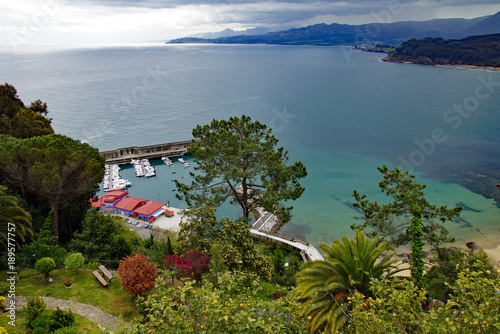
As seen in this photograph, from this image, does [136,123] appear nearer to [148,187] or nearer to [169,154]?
[169,154]

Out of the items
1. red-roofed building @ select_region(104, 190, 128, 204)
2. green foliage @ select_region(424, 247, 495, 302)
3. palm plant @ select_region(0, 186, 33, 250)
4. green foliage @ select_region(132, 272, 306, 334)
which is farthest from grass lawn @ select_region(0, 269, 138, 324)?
red-roofed building @ select_region(104, 190, 128, 204)

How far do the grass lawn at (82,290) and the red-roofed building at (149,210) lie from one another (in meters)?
13.6

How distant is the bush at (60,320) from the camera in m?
10.9

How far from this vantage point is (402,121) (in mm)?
64812

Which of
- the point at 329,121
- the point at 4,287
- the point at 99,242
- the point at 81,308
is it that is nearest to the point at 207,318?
the point at 81,308

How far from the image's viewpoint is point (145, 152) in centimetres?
4828

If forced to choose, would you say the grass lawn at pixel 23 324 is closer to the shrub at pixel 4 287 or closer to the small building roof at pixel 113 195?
the shrub at pixel 4 287

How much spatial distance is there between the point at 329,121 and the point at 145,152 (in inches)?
1506

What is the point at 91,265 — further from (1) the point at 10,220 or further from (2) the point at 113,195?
(2) the point at 113,195

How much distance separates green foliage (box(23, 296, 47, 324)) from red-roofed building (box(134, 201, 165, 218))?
1693cm

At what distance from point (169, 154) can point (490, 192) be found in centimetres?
4251

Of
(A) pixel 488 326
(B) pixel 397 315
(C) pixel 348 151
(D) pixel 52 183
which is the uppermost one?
(A) pixel 488 326

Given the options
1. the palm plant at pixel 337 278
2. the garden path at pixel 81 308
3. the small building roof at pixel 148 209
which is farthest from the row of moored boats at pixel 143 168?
the palm plant at pixel 337 278

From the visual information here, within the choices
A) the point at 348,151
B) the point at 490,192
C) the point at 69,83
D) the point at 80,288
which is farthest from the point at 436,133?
the point at 69,83
